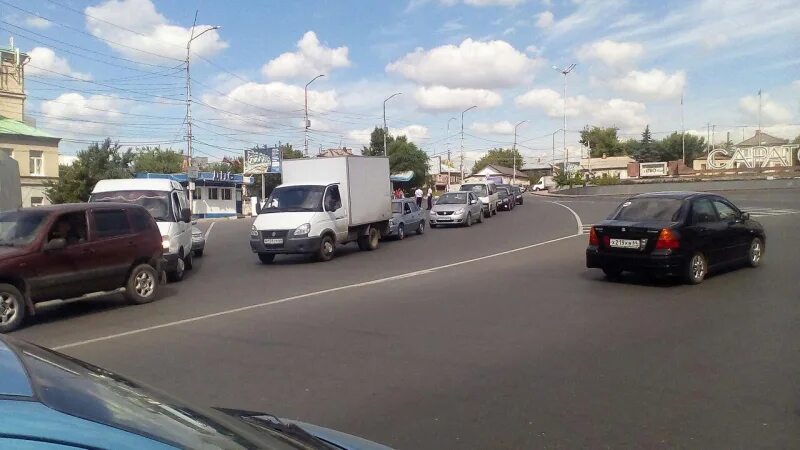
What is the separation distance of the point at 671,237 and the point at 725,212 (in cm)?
221

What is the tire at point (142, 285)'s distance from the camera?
10.9 meters

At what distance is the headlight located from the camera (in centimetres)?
1644

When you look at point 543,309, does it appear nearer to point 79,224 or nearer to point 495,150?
point 79,224

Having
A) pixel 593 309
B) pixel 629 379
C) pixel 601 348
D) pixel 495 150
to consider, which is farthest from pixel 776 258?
pixel 495 150

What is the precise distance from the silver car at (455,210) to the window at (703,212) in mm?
17022

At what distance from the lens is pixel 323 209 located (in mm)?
17188

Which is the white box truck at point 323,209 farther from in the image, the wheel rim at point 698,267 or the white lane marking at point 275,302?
the wheel rim at point 698,267

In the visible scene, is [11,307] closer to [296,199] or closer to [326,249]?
[326,249]

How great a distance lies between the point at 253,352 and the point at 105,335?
2.61m

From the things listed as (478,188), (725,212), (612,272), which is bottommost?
(612,272)

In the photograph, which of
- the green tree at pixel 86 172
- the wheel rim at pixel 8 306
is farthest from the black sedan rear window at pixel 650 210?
the green tree at pixel 86 172

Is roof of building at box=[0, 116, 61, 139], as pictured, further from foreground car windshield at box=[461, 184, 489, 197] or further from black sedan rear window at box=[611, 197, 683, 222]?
black sedan rear window at box=[611, 197, 683, 222]

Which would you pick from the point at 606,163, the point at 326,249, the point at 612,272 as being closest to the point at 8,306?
the point at 326,249

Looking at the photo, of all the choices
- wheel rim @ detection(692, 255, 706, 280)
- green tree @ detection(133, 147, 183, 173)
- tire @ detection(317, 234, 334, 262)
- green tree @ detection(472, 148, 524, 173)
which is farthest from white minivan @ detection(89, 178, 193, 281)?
green tree @ detection(472, 148, 524, 173)
